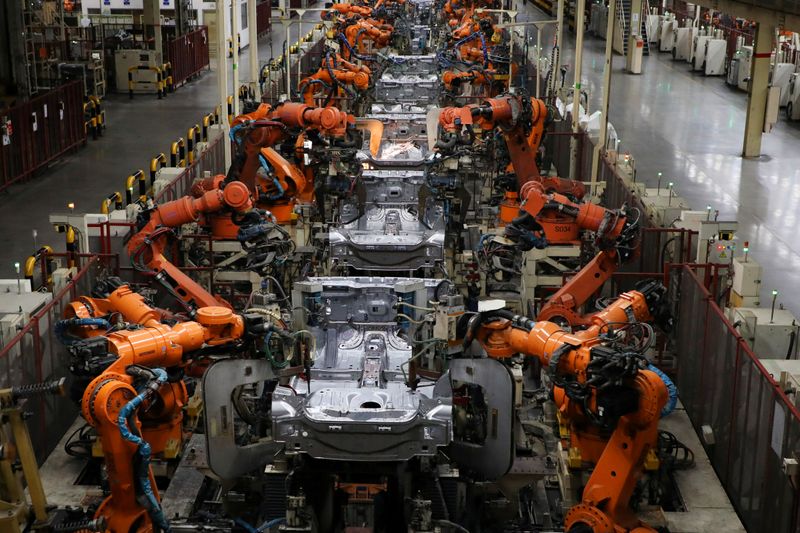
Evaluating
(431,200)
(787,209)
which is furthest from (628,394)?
(787,209)

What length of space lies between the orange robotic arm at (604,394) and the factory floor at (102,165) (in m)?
9.10

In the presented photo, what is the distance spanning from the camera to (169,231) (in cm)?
1198

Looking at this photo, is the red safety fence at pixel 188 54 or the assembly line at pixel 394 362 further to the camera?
the red safety fence at pixel 188 54

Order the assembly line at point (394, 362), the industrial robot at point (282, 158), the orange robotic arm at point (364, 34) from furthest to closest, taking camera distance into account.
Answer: the orange robotic arm at point (364, 34)
the industrial robot at point (282, 158)
the assembly line at point (394, 362)

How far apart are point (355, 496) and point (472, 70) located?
16258 mm

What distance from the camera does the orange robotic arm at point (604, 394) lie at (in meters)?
8.17

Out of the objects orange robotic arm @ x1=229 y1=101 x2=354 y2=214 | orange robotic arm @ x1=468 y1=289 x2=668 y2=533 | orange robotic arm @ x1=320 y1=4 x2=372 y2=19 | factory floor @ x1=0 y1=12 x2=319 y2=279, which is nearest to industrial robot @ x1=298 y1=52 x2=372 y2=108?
factory floor @ x1=0 y1=12 x2=319 y2=279

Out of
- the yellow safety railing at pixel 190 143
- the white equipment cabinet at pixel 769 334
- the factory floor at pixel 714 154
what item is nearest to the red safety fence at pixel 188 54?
the yellow safety railing at pixel 190 143

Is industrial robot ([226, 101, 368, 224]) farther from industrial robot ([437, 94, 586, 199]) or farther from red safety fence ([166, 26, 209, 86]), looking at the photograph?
red safety fence ([166, 26, 209, 86])

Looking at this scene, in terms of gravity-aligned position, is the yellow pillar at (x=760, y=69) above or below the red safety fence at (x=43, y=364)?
above

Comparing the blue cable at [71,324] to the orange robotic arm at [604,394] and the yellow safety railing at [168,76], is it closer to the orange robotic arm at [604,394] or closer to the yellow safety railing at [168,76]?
the orange robotic arm at [604,394]

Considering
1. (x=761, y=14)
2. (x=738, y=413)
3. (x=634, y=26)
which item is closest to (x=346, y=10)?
(x=634, y=26)

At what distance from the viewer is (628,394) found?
8.16 m

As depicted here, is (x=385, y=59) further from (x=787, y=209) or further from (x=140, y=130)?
(x=787, y=209)
